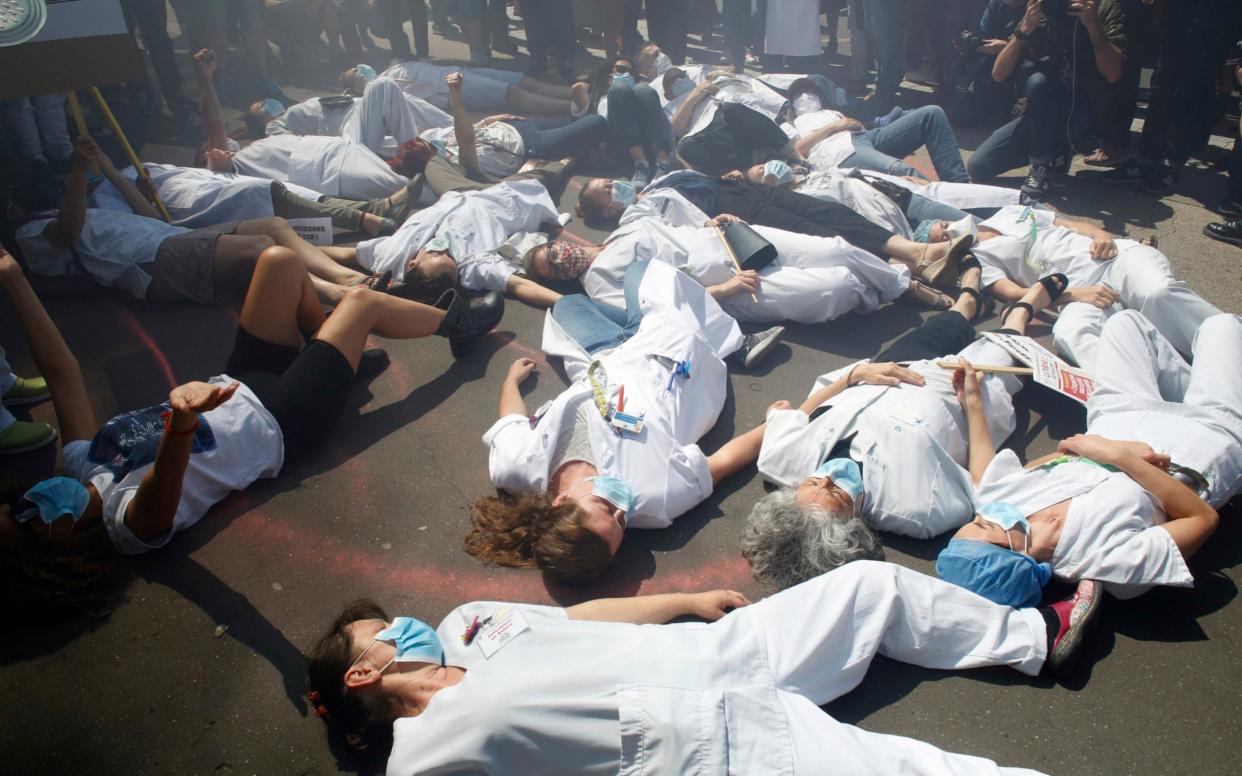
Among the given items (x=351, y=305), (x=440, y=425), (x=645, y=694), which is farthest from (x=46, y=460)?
(x=645, y=694)

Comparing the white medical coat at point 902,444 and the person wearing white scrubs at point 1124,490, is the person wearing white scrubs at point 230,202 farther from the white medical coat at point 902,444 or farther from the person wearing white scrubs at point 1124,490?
the person wearing white scrubs at point 1124,490

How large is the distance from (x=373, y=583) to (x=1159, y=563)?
3.00m

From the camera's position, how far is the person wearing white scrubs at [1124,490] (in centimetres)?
289

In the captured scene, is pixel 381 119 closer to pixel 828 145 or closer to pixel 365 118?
pixel 365 118

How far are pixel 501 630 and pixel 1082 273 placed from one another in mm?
4269

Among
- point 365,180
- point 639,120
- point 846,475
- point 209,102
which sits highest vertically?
point 209,102

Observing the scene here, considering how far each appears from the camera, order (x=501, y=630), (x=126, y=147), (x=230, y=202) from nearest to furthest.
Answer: (x=501, y=630), (x=126, y=147), (x=230, y=202)

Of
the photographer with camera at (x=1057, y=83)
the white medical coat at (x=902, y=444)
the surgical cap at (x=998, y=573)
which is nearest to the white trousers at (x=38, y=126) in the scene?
the white medical coat at (x=902, y=444)

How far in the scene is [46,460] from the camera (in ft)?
→ 12.4

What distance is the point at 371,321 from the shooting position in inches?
163

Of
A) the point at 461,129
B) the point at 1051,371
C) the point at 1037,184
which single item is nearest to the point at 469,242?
the point at 461,129

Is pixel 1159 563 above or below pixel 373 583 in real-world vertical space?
above

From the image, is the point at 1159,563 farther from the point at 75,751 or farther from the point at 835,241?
the point at 75,751

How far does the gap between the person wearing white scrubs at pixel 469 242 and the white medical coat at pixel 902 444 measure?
6.99 ft
